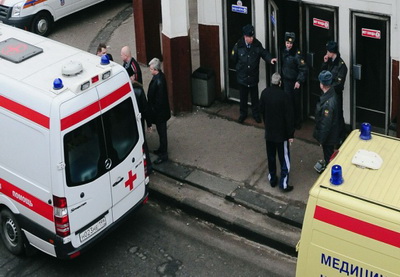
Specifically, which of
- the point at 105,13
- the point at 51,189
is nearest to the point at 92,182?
the point at 51,189

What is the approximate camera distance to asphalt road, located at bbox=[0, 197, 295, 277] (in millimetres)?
9289

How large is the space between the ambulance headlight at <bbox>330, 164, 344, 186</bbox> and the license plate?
3492 mm

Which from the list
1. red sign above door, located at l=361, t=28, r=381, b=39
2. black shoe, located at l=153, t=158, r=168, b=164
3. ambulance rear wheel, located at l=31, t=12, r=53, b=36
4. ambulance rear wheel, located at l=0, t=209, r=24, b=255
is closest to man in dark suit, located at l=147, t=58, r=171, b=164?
black shoe, located at l=153, t=158, r=168, b=164

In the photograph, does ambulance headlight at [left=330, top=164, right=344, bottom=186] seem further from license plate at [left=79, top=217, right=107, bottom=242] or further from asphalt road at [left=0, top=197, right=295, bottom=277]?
license plate at [left=79, top=217, right=107, bottom=242]

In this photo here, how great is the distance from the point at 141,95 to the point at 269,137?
2046mm

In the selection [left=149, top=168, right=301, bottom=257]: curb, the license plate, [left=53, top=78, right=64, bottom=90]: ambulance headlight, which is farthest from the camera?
[left=149, top=168, right=301, bottom=257]: curb

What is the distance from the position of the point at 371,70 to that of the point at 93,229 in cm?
483

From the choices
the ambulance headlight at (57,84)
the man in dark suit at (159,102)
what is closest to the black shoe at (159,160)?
the man in dark suit at (159,102)

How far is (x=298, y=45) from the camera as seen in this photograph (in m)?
11.8

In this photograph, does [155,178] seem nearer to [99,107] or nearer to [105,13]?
[99,107]

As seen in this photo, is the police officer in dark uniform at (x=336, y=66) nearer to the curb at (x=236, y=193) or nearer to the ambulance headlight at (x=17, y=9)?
the curb at (x=236, y=193)

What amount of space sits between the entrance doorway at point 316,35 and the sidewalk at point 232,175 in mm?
731

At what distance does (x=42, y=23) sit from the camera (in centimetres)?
1584

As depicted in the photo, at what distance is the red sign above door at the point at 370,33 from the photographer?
10.6m
